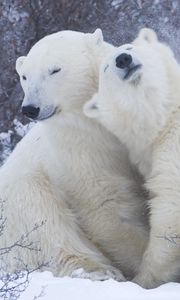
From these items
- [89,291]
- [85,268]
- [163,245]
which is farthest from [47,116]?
[89,291]

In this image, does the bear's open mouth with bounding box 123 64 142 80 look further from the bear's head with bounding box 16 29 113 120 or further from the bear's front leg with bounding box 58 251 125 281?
the bear's front leg with bounding box 58 251 125 281

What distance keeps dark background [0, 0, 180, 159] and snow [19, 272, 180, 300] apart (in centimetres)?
510

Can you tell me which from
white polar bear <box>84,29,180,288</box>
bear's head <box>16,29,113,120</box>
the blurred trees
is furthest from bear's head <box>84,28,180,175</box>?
the blurred trees

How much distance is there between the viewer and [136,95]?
434cm

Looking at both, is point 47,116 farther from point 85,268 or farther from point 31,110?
point 85,268

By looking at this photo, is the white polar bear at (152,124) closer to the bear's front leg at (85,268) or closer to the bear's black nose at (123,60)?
the bear's black nose at (123,60)

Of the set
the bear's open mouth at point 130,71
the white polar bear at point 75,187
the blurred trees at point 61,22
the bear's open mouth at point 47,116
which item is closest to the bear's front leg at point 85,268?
the white polar bear at point 75,187

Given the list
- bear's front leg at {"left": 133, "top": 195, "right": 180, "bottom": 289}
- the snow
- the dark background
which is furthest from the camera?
the dark background

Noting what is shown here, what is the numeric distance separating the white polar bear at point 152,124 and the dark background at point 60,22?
13.7ft

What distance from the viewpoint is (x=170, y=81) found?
4.49m

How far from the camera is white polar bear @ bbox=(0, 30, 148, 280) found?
15.1 ft

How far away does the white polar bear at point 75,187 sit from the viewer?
459cm

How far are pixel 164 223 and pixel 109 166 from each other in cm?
70

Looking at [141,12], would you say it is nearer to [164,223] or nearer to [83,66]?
[83,66]
